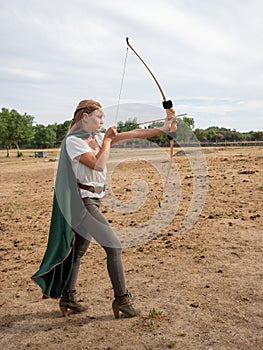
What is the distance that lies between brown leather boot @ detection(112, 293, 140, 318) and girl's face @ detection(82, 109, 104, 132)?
66.9 inches

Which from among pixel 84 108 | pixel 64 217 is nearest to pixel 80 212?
pixel 64 217

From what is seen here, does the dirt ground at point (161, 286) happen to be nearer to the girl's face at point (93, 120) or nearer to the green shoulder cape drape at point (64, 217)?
the green shoulder cape drape at point (64, 217)

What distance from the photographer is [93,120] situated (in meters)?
3.88

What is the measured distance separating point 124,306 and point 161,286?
3.28 ft

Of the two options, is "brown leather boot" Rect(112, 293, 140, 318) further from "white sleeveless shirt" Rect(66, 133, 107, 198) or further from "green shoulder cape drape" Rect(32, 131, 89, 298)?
"white sleeveless shirt" Rect(66, 133, 107, 198)

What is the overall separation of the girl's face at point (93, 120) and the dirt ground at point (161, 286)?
1.96m

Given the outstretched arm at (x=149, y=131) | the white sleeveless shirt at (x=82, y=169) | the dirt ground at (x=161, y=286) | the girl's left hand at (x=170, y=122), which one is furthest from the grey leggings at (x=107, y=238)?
the girl's left hand at (x=170, y=122)

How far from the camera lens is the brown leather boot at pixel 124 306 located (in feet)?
12.9

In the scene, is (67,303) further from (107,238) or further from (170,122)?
(170,122)

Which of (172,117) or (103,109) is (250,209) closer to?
(172,117)

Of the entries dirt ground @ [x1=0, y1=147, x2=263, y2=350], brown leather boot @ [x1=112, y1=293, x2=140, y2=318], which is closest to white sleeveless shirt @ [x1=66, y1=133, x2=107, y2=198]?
brown leather boot @ [x1=112, y1=293, x2=140, y2=318]

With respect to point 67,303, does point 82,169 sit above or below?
above

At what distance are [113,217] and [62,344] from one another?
210 inches

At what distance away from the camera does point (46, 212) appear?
9844 mm
